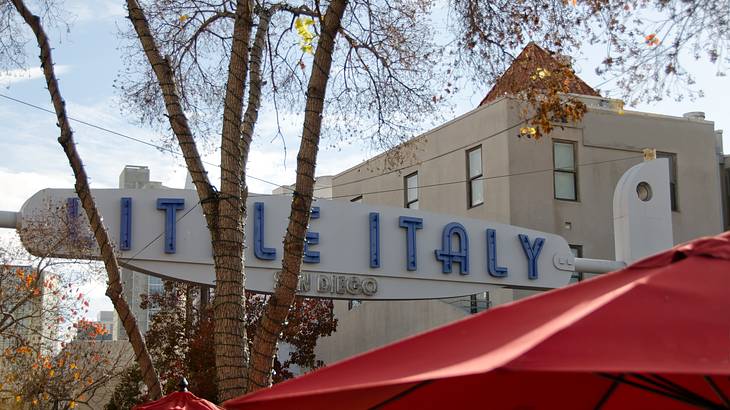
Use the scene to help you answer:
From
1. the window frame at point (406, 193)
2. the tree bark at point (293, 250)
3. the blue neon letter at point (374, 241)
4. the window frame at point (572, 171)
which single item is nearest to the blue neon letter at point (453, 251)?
the blue neon letter at point (374, 241)

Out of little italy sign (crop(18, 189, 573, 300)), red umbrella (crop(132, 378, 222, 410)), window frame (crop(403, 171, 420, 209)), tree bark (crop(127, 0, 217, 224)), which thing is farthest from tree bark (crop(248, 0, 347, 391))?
window frame (crop(403, 171, 420, 209))

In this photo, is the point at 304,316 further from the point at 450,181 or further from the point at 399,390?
the point at 399,390

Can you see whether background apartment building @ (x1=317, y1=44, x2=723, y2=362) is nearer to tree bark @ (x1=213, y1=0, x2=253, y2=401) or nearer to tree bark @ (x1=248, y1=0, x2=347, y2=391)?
tree bark @ (x1=213, y1=0, x2=253, y2=401)

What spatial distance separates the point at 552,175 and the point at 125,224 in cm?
1190

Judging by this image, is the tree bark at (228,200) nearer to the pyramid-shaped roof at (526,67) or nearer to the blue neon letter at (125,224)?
the pyramid-shaped roof at (526,67)

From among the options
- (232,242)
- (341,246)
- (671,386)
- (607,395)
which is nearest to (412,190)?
(341,246)

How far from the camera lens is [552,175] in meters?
24.1

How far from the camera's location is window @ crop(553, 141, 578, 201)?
2431 centimetres

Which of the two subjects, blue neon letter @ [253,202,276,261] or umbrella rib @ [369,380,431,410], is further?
blue neon letter @ [253,202,276,261]

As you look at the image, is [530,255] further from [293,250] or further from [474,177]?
[293,250]

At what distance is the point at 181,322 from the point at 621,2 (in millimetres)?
18920

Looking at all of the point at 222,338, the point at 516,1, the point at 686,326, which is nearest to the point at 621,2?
the point at 516,1

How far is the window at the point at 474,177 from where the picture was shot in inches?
969

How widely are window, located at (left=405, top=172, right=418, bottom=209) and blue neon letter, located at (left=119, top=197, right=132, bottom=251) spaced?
12.7 metres
